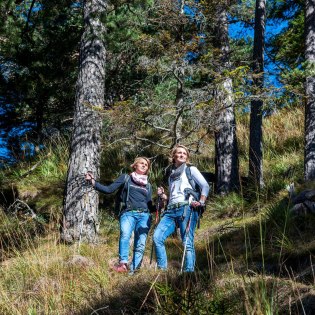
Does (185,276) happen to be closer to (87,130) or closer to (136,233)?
(136,233)

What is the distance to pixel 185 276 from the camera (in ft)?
10.4

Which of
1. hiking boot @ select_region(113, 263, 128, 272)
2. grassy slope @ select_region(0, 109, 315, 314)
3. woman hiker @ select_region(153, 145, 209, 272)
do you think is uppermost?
woman hiker @ select_region(153, 145, 209, 272)

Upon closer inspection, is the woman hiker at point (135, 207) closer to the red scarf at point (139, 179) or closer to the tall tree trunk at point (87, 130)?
the red scarf at point (139, 179)

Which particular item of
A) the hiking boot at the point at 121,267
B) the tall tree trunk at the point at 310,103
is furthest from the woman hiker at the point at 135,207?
the tall tree trunk at the point at 310,103

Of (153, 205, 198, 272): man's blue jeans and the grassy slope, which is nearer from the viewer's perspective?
the grassy slope

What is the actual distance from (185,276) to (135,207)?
7.62ft

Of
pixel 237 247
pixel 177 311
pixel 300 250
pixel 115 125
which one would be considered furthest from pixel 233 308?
pixel 115 125

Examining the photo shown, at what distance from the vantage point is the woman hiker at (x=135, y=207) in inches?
208

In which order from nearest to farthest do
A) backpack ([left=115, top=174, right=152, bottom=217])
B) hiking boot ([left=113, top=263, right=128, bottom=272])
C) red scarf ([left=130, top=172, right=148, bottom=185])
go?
hiking boot ([left=113, top=263, right=128, bottom=272]), backpack ([left=115, top=174, right=152, bottom=217]), red scarf ([left=130, top=172, right=148, bottom=185])

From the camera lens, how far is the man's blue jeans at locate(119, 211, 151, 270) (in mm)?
5223

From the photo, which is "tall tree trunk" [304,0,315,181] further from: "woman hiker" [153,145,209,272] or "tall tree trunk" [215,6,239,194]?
"woman hiker" [153,145,209,272]

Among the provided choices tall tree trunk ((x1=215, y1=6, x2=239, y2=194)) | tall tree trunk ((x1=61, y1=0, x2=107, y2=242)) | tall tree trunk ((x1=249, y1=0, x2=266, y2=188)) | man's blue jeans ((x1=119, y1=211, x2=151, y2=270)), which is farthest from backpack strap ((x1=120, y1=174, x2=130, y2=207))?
tall tree trunk ((x1=249, y1=0, x2=266, y2=188))

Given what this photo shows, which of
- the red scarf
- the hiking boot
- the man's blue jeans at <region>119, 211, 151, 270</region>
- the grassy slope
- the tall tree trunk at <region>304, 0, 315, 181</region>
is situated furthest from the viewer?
the tall tree trunk at <region>304, 0, 315, 181</region>

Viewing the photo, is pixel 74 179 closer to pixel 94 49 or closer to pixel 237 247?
pixel 94 49
